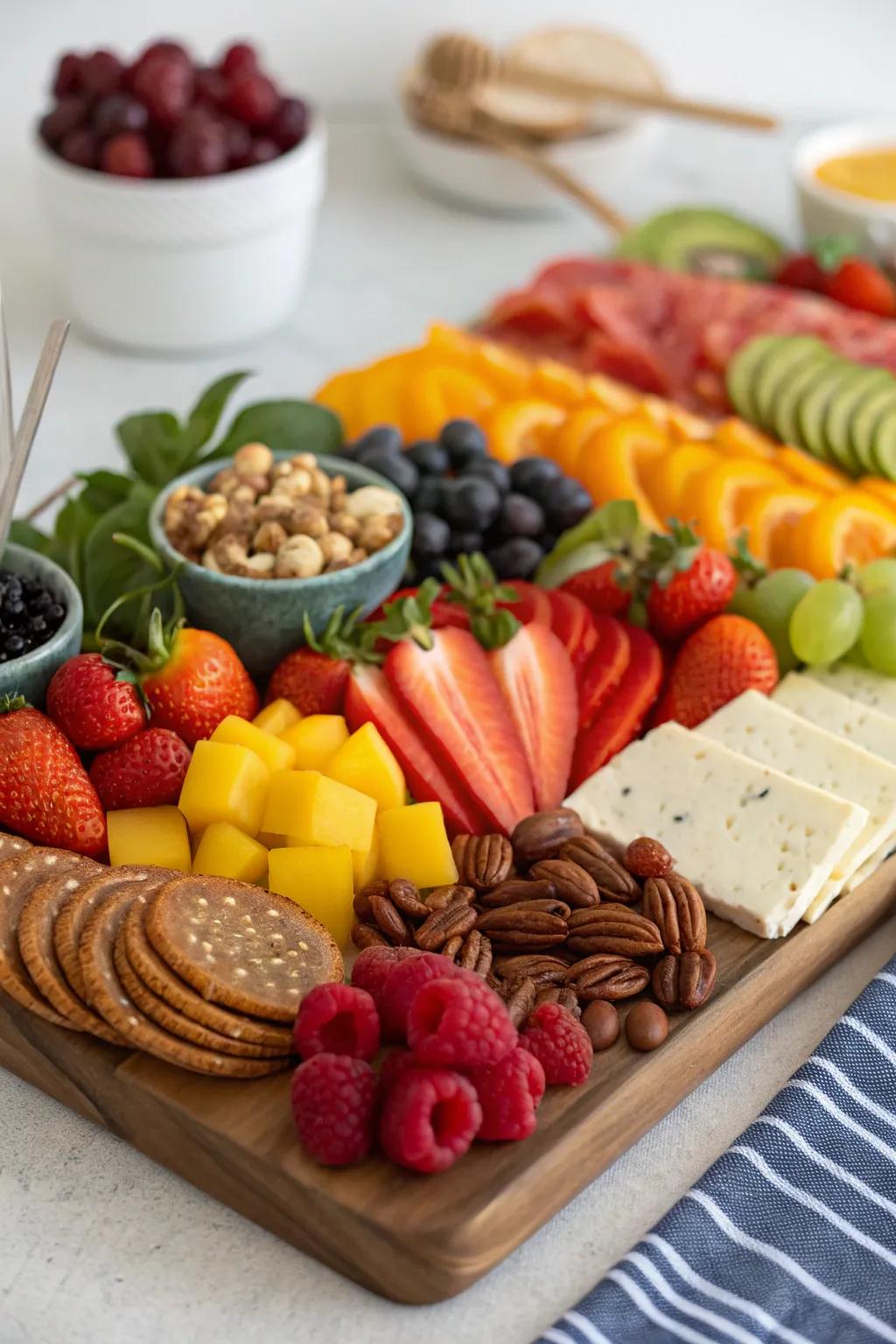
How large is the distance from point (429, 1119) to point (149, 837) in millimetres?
467

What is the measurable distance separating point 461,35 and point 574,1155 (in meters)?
2.37

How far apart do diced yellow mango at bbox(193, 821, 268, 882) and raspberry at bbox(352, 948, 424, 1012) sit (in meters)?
0.18

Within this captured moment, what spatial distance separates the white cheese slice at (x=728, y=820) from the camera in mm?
1435

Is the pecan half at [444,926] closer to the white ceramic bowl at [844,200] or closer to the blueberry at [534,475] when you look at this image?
the blueberry at [534,475]

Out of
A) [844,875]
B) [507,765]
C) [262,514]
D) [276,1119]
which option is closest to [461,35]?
[262,514]

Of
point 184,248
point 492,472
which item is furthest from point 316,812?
point 184,248

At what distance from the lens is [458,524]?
189cm

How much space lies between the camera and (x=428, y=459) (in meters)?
1.93

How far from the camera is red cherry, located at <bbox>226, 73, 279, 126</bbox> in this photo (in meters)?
2.42

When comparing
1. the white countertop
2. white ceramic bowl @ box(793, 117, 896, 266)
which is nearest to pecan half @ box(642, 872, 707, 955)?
the white countertop

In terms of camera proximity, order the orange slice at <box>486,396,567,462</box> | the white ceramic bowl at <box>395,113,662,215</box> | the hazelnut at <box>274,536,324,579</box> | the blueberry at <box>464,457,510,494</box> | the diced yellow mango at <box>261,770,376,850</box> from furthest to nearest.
Answer: the white ceramic bowl at <box>395,113,662,215</box> < the orange slice at <box>486,396,567,462</box> < the blueberry at <box>464,457,510,494</box> < the hazelnut at <box>274,536,324,579</box> < the diced yellow mango at <box>261,770,376,850</box>

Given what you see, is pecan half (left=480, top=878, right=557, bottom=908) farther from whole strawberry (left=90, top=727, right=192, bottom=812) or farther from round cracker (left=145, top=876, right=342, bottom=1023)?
whole strawberry (left=90, top=727, right=192, bottom=812)

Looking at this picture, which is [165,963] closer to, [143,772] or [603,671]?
[143,772]

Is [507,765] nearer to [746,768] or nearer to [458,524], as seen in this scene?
[746,768]
